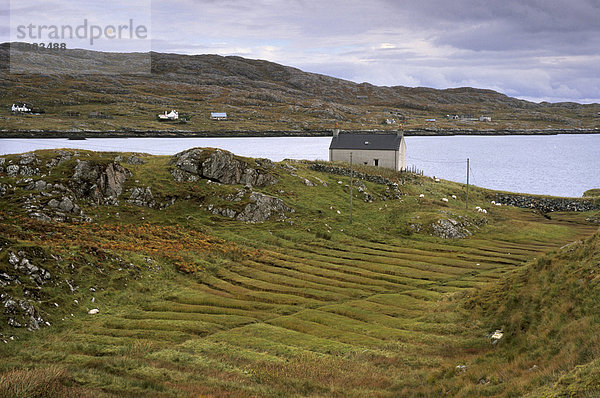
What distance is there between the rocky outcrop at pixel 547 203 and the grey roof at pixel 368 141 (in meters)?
29.8

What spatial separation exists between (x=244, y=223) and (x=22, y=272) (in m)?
38.3

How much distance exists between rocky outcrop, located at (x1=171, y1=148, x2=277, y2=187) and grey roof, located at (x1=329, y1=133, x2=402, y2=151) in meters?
36.4

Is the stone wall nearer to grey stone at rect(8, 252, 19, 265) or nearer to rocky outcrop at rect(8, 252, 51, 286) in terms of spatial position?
rocky outcrop at rect(8, 252, 51, 286)

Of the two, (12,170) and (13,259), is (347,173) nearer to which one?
(12,170)

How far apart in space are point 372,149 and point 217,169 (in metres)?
46.5

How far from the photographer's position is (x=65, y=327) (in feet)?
122

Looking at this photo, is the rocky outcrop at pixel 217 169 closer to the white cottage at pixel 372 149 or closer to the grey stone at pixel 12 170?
the grey stone at pixel 12 170

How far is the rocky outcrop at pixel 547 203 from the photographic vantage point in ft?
360

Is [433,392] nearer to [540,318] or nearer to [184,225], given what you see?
[540,318]

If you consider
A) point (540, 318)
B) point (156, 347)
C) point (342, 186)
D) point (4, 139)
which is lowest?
point (156, 347)

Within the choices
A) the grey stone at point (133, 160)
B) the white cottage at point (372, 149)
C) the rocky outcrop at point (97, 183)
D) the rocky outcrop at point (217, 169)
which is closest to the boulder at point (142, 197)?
the rocky outcrop at point (97, 183)

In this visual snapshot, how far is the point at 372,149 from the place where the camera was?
117 m

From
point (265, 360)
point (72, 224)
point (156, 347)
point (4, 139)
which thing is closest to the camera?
point (265, 360)

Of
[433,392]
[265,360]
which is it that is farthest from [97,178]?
[433,392]
